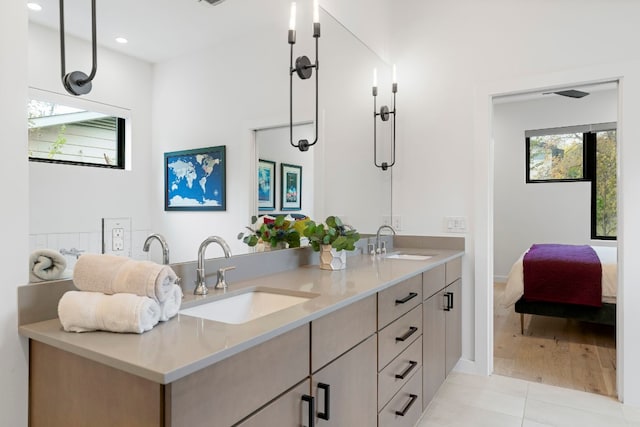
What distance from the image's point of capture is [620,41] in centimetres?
233

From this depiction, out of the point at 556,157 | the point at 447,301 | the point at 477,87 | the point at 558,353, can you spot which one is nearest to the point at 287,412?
the point at 447,301

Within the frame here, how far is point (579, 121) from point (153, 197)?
582 cm

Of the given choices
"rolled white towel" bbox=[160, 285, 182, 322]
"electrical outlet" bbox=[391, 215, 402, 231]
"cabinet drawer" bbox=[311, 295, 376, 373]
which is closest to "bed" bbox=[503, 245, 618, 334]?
"electrical outlet" bbox=[391, 215, 402, 231]

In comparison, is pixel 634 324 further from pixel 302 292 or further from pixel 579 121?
pixel 579 121

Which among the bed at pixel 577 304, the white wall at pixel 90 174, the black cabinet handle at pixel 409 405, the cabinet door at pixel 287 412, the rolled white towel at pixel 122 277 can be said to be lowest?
the black cabinet handle at pixel 409 405

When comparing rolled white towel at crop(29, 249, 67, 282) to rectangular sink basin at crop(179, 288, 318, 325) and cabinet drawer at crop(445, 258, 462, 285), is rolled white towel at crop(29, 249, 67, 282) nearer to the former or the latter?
rectangular sink basin at crop(179, 288, 318, 325)

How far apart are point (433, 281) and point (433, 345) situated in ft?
1.10

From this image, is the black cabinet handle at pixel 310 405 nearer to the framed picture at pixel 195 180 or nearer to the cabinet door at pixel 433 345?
the framed picture at pixel 195 180

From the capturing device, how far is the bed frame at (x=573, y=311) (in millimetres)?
3236

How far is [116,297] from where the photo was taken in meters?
0.94

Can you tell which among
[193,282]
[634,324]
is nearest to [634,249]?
[634,324]

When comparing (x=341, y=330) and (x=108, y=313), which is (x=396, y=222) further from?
(x=108, y=313)

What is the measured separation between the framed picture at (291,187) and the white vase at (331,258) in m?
0.27

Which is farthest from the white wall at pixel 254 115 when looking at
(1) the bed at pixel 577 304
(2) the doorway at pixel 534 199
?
(2) the doorway at pixel 534 199
